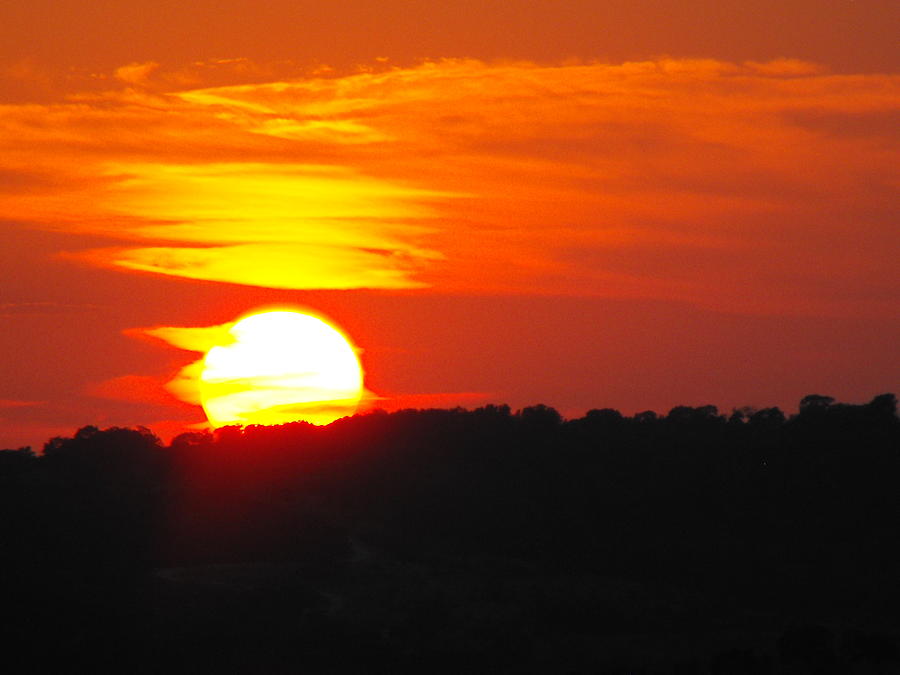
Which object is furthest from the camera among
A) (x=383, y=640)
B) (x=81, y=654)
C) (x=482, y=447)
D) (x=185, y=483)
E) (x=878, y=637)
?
(x=482, y=447)

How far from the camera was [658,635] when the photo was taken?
208 ft

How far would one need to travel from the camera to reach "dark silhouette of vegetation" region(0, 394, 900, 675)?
58094mm

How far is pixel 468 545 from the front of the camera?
76625 mm

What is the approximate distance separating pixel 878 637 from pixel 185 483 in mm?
40179

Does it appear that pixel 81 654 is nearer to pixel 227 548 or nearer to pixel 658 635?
pixel 227 548

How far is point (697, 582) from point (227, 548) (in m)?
20.9

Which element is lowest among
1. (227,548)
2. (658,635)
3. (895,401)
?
(658,635)

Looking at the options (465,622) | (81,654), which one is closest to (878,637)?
(465,622)

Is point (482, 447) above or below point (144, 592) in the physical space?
above

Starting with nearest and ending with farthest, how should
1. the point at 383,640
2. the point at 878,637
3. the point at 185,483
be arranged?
the point at 878,637 → the point at 383,640 → the point at 185,483

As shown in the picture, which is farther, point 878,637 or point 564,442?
point 564,442

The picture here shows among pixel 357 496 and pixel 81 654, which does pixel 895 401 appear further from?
pixel 81 654

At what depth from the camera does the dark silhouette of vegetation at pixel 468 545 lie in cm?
5809

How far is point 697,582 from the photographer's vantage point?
72.1m
